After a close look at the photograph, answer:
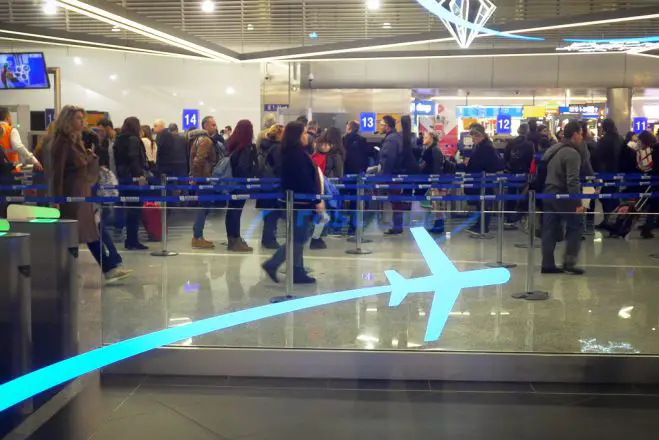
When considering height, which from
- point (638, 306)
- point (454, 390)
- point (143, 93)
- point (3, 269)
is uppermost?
point (143, 93)

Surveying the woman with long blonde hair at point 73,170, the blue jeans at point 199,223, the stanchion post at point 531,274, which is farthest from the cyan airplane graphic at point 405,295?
the woman with long blonde hair at point 73,170

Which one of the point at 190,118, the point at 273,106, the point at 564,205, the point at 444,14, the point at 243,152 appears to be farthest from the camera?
the point at 273,106

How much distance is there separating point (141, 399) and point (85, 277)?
271 centimetres

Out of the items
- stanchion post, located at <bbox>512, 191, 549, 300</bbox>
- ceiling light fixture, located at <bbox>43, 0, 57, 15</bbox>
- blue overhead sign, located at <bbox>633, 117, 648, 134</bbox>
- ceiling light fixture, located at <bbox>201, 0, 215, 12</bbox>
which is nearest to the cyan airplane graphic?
stanchion post, located at <bbox>512, 191, 549, 300</bbox>

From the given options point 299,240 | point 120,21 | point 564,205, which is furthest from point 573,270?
point 120,21

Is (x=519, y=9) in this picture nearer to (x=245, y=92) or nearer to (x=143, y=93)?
(x=245, y=92)

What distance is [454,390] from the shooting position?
488cm

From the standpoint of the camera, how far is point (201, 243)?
5422 mm

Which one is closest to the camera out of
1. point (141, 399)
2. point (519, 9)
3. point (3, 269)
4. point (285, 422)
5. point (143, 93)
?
point (3, 269)

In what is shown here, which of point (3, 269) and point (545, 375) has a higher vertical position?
point (3, 269)

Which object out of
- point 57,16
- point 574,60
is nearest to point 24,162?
point 57,16

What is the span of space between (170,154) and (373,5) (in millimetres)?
4915

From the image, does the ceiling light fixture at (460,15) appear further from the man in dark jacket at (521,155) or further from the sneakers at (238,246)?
the sneakers at (238,246)

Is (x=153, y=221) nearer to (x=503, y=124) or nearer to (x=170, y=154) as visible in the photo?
(x=170, y=154)
